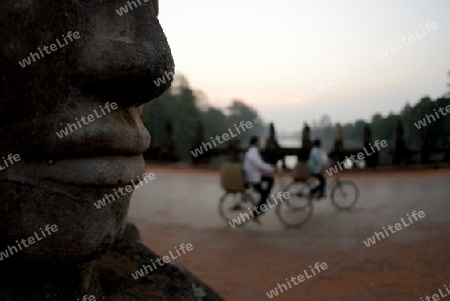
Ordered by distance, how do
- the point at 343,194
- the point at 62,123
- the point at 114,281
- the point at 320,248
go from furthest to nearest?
1. the point at 343,194
2. the point at 320,248
3. the point at 114,281
4. the point at 62,123

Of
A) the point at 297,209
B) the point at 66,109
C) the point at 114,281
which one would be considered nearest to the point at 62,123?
the point at 66,109

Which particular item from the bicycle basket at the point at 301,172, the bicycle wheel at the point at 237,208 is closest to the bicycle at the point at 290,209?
the bicycle wheel at the point at 237,208

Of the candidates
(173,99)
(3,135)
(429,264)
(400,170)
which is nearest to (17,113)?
(3,135)

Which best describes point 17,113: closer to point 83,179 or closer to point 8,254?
point 83,179

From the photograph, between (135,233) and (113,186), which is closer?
(113,186)

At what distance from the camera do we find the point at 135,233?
9.40 ft

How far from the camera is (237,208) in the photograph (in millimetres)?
8969

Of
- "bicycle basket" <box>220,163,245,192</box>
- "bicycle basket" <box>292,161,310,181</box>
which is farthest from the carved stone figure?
"bicycle basket" <box>292,161,310,181</box>

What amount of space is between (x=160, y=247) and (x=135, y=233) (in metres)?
4.46

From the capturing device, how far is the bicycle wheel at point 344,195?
10523 mm

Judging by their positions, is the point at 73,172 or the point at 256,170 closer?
the point at 73,172

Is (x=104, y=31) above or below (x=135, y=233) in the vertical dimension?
above

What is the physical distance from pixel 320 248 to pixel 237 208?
8.13 feet

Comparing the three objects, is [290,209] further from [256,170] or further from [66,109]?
[66,109]
